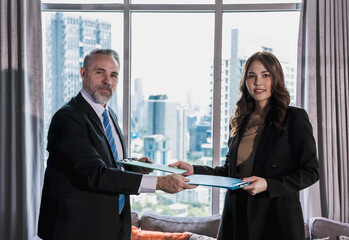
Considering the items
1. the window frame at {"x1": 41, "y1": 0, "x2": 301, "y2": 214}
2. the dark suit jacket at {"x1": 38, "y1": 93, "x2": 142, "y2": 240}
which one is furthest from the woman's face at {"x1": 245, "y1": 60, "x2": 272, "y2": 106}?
the window frame at {"x1": 41, "y1": 0, "x2": 301, "y2": 214}

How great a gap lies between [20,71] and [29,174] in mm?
930

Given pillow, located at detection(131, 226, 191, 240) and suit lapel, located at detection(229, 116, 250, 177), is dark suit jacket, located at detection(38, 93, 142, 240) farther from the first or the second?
pillow, located at detection(131, 226, 191, 240)

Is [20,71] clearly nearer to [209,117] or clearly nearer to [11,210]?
[11,210]

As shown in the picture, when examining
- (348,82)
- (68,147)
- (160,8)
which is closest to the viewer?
(68,147)

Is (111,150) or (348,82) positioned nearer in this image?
(111,150)

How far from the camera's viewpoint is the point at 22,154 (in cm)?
307

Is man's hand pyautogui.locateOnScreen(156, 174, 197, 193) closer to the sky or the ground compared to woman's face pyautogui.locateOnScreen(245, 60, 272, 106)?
closer to the ground

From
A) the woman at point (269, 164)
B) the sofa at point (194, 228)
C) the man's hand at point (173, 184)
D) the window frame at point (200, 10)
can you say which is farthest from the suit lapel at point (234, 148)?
the window frame at point (200, 10)

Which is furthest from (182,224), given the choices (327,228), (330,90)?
(330,90)

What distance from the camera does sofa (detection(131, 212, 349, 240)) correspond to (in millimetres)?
2580

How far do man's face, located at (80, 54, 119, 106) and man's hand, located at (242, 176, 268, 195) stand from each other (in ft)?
2.82

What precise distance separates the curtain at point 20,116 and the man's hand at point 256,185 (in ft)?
7.34

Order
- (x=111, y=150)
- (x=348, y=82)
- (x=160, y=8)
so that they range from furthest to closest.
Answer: (x=160, y=8), (x=348, y=82), (x=111, y=150)

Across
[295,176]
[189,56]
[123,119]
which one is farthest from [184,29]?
[295,176]
